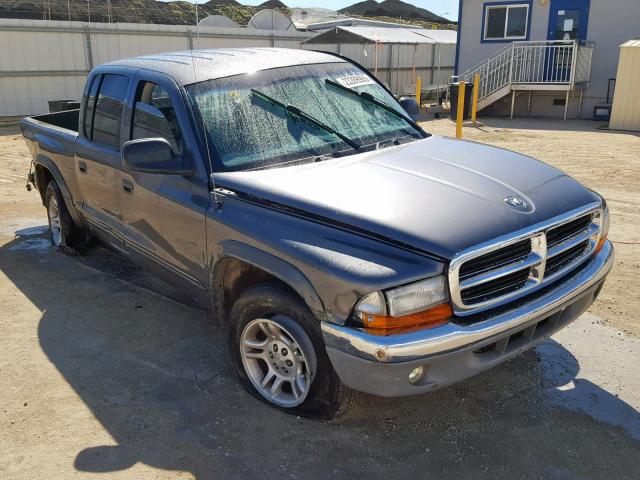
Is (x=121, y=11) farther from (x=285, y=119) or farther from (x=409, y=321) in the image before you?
(x=409, y=321)

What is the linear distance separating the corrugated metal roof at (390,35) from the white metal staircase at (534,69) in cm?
498

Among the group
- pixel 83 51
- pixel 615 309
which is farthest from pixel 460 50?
pixel 615 309

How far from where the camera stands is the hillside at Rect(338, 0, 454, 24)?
186 ft

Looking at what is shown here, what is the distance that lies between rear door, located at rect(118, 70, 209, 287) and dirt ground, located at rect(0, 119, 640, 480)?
651 mm

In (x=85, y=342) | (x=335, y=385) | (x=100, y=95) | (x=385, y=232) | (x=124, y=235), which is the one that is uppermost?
(x=100, y=95)

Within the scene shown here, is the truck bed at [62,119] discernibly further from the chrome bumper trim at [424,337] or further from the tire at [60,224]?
the chrome bumper trim at [424,337]

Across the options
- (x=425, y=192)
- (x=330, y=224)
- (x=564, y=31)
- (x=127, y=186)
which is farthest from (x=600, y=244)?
(x=564, y=31)

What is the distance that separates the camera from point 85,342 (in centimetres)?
432

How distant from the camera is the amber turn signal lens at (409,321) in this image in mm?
2662

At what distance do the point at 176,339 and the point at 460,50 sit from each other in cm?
1859

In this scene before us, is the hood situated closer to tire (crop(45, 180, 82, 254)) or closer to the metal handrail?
Result: tire (crop(45, 180, 82, 254))

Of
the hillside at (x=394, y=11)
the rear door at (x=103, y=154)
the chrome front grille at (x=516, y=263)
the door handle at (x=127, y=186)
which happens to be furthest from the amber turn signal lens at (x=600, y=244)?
the hillside at (x=394, y=11)

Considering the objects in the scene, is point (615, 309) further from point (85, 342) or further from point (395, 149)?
point (85, 342)

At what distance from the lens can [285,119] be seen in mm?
3762
